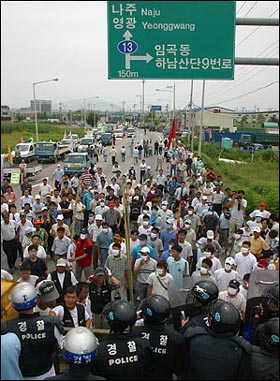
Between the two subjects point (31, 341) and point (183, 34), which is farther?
point (183, 34)

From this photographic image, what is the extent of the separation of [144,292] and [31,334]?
3419mm

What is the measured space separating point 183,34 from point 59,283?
151 inches

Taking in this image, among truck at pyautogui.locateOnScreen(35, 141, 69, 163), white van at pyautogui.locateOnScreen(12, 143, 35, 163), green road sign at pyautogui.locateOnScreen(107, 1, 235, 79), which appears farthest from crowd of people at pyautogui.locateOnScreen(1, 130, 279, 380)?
truck at pyautogui.locateOnScreen(35, 141, 69, 163)

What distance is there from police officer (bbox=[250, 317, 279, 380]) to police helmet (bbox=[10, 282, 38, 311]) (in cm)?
182

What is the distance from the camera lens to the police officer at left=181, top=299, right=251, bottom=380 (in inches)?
115

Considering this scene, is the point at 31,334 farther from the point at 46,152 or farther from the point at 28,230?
the point at 46,152

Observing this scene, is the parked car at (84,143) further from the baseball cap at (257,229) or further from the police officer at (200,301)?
the police officer at (200,301)

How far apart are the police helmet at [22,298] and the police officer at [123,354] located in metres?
0.68

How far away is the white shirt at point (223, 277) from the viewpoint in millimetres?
6000

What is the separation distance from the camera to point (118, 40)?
6047 millimetres

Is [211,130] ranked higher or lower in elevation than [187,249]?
higher

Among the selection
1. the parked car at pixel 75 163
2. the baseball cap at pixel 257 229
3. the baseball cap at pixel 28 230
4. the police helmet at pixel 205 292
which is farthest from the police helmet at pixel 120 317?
the parked car at pixel 75 163

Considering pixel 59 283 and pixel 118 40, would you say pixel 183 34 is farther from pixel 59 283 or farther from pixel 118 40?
pixel 59 283

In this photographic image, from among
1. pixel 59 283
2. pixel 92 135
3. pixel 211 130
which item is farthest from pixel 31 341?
pixel 92 135
